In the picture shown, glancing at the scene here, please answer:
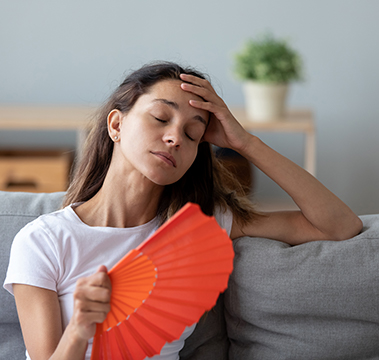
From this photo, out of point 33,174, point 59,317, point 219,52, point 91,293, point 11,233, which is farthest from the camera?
point 219,52

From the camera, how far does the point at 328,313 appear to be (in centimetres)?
112

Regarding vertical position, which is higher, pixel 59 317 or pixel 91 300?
pixel 91 300

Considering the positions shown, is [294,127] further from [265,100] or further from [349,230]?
[349,230]

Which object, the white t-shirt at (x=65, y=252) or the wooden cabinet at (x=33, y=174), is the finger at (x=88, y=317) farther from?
the wooden cabinet at (x=33, y=174)

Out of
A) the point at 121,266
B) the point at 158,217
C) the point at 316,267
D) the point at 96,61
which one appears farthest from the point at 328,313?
the point at 96,61

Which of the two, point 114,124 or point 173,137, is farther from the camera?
point 114,124

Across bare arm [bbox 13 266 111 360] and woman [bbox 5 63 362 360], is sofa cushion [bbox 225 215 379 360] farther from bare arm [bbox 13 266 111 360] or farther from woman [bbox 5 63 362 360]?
bare arm [bbox 13 266 111 360]

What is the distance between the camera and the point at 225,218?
4.02ft

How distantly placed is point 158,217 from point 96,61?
2.41 m

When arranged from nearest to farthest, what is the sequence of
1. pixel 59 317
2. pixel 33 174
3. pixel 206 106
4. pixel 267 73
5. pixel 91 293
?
pixel 91 293
pixel 59 317
pixel 206 106
pixel 267 73
pixel 33 174

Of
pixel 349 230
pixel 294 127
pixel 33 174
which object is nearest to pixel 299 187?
pixel 349 230

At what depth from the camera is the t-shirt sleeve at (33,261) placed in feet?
3.18

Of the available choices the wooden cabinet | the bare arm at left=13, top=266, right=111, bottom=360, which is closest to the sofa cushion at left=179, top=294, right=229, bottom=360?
the bare arm at left=13, top=266, right=111, bottom=360

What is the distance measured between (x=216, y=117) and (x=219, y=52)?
7.35ft
